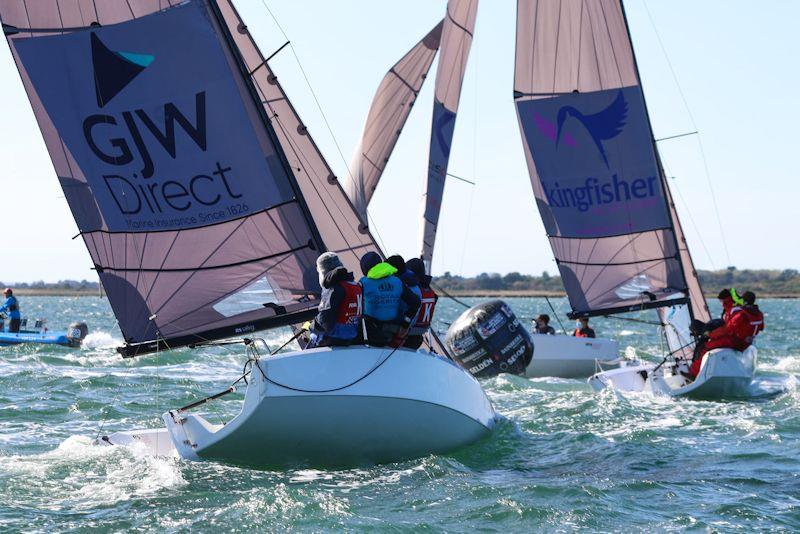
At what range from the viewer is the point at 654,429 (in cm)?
1061

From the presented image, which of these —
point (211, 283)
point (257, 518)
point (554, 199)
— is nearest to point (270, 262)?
point (211, 283)

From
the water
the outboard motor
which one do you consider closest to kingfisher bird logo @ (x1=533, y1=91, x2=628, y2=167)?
the water

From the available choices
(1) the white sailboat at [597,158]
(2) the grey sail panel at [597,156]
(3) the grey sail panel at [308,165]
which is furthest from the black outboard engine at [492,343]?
(3) the grey sail panel at [308,165]

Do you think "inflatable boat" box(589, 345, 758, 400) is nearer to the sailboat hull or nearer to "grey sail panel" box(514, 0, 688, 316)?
"grey sail panel" box(514, 0, 688, 316)

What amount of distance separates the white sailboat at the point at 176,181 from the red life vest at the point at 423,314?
289 mm

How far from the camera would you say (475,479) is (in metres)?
7.80

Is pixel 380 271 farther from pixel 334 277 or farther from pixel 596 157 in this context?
pixel 596 157

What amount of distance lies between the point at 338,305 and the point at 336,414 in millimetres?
794

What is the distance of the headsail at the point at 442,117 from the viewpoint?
1883 centimetres

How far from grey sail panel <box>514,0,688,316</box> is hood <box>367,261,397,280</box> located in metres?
8.74

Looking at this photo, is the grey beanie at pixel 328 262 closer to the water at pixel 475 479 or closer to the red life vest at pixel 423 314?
the red life vest at pixel 423 314

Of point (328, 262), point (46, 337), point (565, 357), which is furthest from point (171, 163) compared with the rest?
point (46, 337)

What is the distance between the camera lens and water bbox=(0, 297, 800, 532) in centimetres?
660

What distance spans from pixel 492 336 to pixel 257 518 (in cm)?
873
